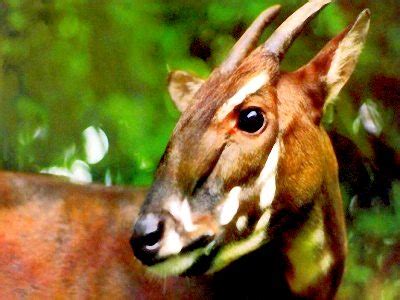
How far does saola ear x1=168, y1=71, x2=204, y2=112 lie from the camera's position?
1.44 metres

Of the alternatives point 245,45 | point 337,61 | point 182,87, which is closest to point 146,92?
point 182,87

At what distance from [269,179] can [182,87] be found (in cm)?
36

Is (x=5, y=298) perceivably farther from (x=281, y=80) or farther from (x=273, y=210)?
(x=281, y=80)

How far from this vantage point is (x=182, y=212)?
111cm

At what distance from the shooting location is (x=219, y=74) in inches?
48.9

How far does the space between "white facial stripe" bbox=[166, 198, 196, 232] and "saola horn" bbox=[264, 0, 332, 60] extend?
311 millimetres

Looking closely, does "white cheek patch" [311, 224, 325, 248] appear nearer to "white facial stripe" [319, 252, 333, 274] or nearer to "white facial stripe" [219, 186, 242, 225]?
"white facial stripe" [319, 252, 333, 274]

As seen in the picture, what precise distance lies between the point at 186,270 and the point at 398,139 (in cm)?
61

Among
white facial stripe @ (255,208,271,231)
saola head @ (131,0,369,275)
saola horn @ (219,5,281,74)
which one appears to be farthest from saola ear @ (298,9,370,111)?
white facial stripe @ (255,208,271,231)

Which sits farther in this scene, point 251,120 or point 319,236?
point 319,236

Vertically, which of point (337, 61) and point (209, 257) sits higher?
point (337, 61)

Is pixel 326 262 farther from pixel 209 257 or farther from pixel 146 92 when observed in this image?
pixel 146 92

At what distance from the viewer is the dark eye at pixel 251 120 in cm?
117

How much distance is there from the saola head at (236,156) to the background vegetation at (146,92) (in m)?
0.24
